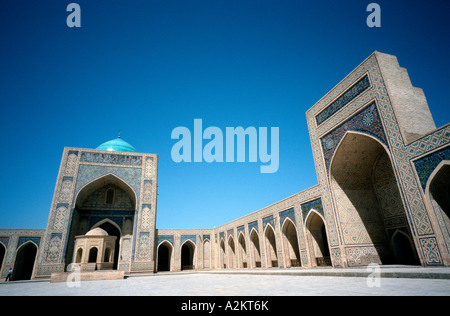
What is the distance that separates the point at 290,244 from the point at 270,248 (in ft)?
6.42

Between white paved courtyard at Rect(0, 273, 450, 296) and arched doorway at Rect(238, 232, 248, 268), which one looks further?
arched doorway at Rect(238, 232, 248, 268)

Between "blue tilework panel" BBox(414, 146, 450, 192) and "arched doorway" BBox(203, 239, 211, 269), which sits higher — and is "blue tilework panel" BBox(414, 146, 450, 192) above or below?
above

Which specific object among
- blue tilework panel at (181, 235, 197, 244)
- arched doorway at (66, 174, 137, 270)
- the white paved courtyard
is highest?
arched doorway at (66, 174, 137, 270)

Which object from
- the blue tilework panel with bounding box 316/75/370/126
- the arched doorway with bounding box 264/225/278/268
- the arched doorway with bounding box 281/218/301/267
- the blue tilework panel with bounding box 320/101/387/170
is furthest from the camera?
the arched doorway with bounding box 264/225/278/268

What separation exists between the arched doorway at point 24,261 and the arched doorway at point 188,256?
391 inches

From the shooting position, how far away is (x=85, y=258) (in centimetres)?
1031

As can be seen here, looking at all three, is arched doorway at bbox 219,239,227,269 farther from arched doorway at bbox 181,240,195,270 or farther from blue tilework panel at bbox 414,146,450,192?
blue tilework panel at bbox 414,146,450,192

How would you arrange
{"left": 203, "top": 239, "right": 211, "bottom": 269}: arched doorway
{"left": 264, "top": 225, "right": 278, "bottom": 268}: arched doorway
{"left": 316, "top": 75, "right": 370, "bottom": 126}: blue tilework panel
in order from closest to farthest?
{"left": 316, "top": 75, "right": 370, "bottom": 126}: blue tilework panel < {"left": 264, "top": 225, "right": 278, "bottom": 268}: arched doorway < {"left": 203, "top": 239, "right": 211, "bottom": 269}: arched doorway

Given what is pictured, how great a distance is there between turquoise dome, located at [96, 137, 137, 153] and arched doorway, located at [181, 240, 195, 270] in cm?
827

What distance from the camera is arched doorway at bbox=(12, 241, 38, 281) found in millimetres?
15031

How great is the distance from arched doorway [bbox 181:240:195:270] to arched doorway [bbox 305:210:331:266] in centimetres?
1154

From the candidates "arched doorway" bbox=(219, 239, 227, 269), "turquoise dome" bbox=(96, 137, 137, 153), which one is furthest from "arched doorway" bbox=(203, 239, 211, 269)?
"turquoise dome" bbox=(96, 137, 137, 153)
